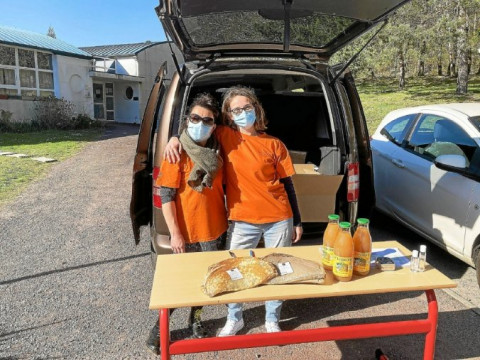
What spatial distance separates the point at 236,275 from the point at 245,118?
110cm

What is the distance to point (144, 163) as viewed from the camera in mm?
3338

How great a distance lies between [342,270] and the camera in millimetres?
2061

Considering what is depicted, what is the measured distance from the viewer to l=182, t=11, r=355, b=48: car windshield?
131 inches

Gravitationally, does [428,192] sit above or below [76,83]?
below

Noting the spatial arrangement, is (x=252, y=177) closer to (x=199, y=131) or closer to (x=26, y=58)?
(x=199, y=131)

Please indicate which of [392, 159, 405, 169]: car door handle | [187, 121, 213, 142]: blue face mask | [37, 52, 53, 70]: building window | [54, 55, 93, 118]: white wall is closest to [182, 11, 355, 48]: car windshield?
[187, 121, 213, 142]: blue face mask

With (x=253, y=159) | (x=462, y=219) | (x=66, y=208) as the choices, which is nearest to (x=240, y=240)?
(x=253, y=159)

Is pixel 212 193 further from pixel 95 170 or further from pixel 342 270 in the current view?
pixel 95 170

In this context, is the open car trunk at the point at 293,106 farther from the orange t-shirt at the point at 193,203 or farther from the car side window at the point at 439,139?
the orange t-shirt at the point at 193,203

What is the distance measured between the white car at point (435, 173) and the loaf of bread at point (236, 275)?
2429 mm

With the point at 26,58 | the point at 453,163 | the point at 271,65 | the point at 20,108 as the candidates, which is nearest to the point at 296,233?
the point at 271,65

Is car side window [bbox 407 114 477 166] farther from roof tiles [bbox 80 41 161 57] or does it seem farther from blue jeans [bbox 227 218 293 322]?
roof tiles [bbox 80 41 161 57]

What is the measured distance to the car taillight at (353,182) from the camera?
11.0 ft

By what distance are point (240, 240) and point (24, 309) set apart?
6.55 feet
